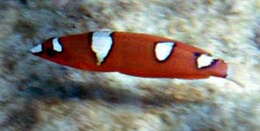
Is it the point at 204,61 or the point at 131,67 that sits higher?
the point at 204,61

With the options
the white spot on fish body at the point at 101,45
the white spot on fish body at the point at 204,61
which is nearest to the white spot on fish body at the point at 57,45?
the white spot on fish body at the point at 101,45

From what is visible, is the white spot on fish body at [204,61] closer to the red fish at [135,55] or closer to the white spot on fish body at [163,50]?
the red fish at [135,55]

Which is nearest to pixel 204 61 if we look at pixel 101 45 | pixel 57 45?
pixel 101 45

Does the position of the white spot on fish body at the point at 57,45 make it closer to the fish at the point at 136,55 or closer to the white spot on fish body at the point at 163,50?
the fish at the point at 136,55

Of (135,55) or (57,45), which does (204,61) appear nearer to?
(135,55)

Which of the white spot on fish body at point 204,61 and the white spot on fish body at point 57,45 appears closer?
the white spot on fish body at point 204,61

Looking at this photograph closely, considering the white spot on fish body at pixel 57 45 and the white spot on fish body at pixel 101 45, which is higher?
the white spot on fish body at pixel 101 45

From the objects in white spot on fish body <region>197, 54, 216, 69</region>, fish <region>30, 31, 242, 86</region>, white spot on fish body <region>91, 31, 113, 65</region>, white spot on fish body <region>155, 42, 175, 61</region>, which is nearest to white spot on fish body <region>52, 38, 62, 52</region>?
fish <region>30, 31, 242, 86</region>

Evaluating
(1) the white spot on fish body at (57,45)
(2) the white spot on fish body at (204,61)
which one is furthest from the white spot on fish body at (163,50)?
Result: (1) the white spot on fish body at (57,45)

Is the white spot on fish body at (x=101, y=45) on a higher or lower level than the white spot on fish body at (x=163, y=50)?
lower
